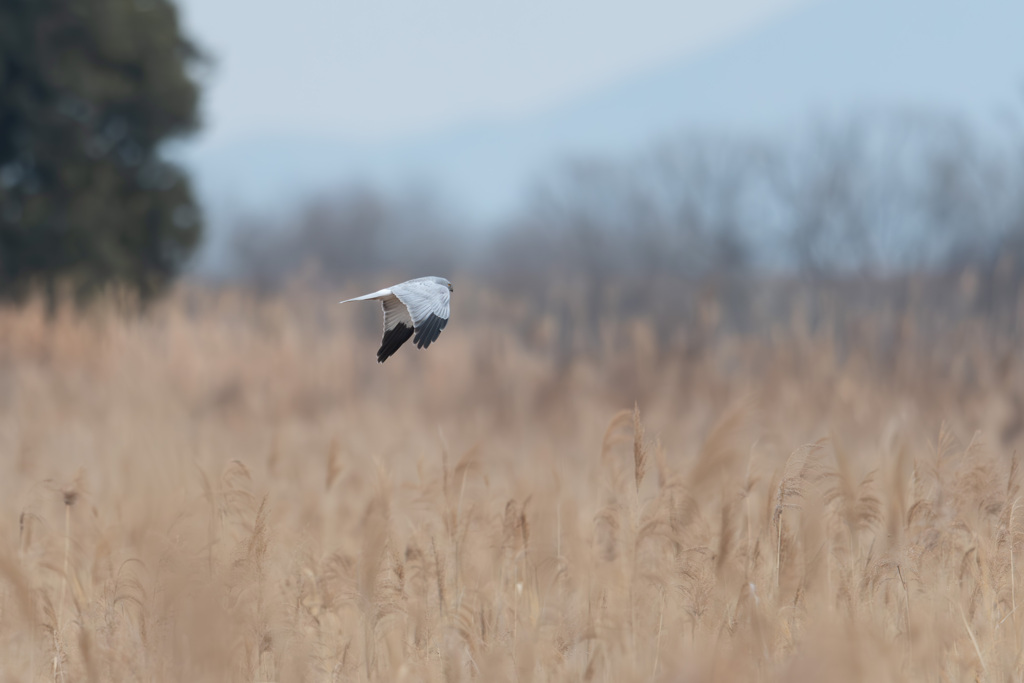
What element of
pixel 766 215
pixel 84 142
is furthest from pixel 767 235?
pixel 84 142

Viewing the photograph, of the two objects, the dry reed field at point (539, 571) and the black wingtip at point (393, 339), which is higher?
the black wingtip at point (393, 339)

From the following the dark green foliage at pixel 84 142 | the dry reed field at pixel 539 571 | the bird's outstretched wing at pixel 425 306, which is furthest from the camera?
the dark green foliage at pixel 84 142

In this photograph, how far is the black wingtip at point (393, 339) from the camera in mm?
1921

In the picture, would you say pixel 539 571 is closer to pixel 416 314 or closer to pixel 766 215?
pixel 416 314

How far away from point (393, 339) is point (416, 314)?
0.36ft

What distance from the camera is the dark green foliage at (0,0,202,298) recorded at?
38.5ft

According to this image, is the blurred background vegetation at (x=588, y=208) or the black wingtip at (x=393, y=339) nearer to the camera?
the black wingtip at (x=393, y=339)

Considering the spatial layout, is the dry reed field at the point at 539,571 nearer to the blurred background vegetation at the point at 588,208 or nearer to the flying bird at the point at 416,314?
the flying bird at the point at 416,314

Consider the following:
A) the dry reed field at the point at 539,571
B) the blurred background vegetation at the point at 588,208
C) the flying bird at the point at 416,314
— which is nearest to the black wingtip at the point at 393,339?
the flying bird at the point at 416,314

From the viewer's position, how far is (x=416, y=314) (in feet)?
6.20

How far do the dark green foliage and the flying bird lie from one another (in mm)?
10652

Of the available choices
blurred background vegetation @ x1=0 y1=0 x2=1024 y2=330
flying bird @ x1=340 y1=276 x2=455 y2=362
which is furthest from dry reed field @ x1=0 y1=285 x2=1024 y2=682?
blurred background vegetation @ x1=0 y1=0 x2=1024 y2=330

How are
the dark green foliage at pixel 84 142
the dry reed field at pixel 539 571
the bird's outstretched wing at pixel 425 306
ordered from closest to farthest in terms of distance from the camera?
the bird's outstretched wing at pixel 425 306 → the dry reed field at pixel 539 571 → the dark green foliage at pixel 84 142

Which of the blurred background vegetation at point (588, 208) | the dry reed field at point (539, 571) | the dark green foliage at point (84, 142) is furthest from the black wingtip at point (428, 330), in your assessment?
the dark green foliage at point (84, 142)
